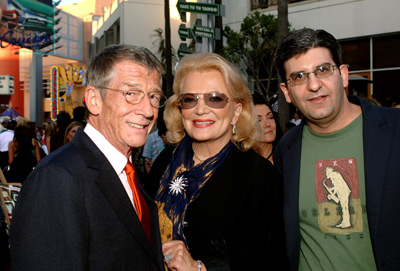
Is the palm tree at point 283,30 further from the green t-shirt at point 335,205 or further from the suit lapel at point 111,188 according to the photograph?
the suit lapel at point 111,188

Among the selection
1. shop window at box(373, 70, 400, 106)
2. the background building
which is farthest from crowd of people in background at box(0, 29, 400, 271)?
shop window at box(373, 70, 400, 106)

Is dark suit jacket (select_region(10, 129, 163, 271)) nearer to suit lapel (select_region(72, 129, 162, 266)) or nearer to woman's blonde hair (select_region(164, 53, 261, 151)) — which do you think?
suit lapel (select_region(72, 129, 162, 266))

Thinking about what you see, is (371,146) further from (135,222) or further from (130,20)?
(130,20)

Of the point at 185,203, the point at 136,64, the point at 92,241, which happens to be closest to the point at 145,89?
the point at 136,64

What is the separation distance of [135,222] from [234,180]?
0.99 m

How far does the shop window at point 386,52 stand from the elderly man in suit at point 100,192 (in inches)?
472

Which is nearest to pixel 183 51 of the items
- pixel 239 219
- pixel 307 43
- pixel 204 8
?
pixel 204 8

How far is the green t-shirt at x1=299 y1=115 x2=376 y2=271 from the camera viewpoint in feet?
7.36

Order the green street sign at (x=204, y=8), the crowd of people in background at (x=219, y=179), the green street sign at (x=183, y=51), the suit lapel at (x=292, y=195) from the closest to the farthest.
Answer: the crowd of people in background at (x=219, y=179)
the suit lapel at (x=292, y=195)
the green street sign at (x=204, y=8)
the green street sign at (x=183, y=51)

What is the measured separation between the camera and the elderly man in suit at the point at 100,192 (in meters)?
1.35

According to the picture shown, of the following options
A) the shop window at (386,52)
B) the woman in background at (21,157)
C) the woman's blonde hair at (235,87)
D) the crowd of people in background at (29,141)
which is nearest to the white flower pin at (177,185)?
the woman's blonde hair at (235,87)

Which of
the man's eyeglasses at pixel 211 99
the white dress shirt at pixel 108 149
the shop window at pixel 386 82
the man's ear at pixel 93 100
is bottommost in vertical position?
the white dress shirt at pixel 108 149

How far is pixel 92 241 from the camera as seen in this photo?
4.90 feet

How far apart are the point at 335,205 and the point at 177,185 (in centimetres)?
110
